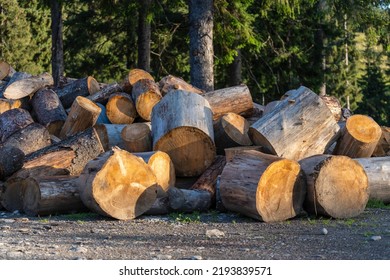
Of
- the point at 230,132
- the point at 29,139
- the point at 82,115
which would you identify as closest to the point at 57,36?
the point at 82,115

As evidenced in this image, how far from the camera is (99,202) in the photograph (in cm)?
859

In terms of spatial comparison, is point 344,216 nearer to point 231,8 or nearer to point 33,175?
point 33,175

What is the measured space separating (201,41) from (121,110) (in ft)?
14.5

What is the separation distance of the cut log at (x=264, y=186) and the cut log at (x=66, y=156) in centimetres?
230

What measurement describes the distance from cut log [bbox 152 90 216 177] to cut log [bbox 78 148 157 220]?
1.20m

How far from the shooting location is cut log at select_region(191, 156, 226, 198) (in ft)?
32.3

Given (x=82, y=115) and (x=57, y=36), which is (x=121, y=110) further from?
(x=57, y=36)

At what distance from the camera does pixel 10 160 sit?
10125 mm

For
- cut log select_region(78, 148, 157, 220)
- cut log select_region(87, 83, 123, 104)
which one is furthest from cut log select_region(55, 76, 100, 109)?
cut log select_region(78, 148, 157, 220)

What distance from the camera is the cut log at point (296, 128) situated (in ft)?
31.9

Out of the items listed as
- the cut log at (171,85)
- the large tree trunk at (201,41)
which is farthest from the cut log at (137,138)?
the large tree trunk at (201,41)

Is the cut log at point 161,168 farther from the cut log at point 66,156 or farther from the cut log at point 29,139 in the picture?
the cut log at point 29,139
